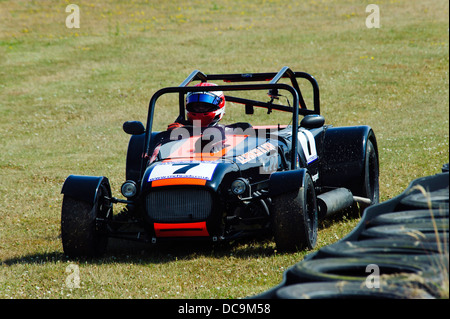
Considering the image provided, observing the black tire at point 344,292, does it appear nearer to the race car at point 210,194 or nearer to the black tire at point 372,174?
the race car at point 210,194

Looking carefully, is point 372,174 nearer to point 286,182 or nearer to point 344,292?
point 286,182

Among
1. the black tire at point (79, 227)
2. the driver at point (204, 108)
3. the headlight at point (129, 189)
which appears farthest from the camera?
the driver at point (204, 108)

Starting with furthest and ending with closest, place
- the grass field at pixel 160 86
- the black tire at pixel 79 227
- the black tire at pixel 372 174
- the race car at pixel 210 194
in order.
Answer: the black tire at pixel 372 174, the black tire at pixel 79 227, the race car at pixel 210 194, the grass field at pixel 160 86

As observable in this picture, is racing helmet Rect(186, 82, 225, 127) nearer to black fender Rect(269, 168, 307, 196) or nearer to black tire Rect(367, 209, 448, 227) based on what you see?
black fender Rect(269, 168, 307, 196)

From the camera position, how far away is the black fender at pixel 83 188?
670 cm

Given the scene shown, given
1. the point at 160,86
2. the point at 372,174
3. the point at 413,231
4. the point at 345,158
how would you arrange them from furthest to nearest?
the point at 160,86 → the point at 372,174 → the point at 345,158 → the point at 413,231

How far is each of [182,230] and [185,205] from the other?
0.25 metres

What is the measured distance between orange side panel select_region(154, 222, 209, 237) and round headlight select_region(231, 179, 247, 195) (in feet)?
1.41

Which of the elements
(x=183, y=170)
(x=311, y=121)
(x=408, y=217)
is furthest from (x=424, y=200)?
(x=311, y=121)

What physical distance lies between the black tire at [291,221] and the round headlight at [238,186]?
31 cm

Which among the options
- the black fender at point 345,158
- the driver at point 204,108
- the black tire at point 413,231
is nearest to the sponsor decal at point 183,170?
the driver at point 204,108

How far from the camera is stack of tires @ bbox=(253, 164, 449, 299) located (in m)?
3.29

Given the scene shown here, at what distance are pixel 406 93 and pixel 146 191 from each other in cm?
1465

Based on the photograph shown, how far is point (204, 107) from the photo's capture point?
800cm
